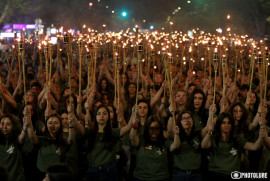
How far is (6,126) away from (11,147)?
1.08 feet

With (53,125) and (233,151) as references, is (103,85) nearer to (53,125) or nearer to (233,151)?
(53,125)

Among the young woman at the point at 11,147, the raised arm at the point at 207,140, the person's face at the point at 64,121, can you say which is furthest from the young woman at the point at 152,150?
the young woman at the point at 11,147

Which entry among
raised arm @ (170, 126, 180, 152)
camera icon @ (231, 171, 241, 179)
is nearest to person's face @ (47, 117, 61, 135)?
raised arm @ (170, 126, 180, 152)

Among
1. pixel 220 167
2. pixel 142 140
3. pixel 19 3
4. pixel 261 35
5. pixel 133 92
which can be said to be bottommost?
pixel 220 167

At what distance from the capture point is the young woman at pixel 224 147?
5.98 meters

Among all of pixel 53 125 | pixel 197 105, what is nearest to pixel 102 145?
pixel 53 125

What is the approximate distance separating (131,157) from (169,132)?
0.70 meters

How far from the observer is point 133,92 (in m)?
9.37

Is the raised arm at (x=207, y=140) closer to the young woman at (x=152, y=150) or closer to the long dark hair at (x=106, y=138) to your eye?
the young woman at (x=152, y=150)

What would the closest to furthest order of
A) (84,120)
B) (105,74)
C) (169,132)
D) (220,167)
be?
(220,167) < (169,132) < (84,120) < (105,74)

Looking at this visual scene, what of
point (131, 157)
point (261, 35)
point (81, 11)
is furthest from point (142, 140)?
point (81, 11)

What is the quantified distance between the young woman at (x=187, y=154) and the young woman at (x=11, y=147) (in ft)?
7.37

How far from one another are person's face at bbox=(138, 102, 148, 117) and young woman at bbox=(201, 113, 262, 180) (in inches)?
52.2

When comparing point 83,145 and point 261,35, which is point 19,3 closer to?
point 261,35
